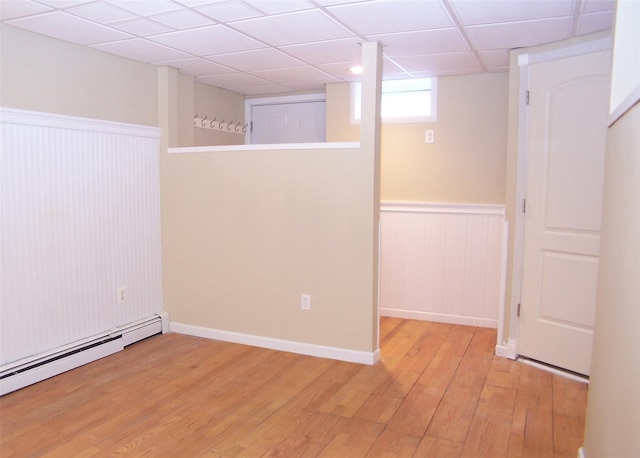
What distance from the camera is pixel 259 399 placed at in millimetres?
2803

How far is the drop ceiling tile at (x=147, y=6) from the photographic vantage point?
2492mm

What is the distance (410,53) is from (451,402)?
89.6 inches

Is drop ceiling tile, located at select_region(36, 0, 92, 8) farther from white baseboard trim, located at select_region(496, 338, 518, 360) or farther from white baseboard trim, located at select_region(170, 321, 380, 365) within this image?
white baseboard trim, located at select_region(496, 338, 518, 360)

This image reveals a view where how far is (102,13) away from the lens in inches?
104

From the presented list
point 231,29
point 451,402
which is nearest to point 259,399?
point 451,402

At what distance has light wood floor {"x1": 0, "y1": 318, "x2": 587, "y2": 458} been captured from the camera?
7.61ft

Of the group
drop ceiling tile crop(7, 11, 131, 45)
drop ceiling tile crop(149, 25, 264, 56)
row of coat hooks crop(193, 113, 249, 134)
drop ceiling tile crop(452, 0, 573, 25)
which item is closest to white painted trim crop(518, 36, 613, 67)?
drop ceiling tile crop(452, 0, 573, 25)

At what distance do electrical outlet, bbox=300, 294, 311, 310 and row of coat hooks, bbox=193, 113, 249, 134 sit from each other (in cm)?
187

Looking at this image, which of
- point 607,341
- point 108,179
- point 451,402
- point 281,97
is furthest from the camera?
point 281,97

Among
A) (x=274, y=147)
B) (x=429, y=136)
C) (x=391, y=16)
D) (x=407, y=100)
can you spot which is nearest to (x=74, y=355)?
(x=274, y=147)

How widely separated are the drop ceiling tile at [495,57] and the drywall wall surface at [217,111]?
235 centimetres

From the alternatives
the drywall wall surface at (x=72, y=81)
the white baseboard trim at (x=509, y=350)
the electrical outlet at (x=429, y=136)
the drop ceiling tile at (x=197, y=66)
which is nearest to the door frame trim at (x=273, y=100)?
the drop ceiling tile at (x=197, y=66)

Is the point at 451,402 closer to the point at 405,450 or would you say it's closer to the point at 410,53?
the point at 405,450

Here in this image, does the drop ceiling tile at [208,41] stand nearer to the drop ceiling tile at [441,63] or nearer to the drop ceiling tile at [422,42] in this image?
the drop ceiling tile at [422,42]
